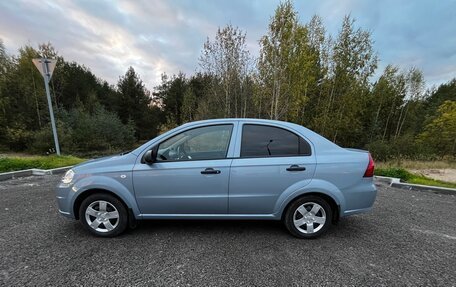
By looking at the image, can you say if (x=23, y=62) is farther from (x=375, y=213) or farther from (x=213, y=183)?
(x=375, y=213)

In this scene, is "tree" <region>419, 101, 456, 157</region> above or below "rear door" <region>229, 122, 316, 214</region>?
above

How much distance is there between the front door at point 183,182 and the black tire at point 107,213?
28 centimetres

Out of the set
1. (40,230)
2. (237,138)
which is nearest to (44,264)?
(40,230)

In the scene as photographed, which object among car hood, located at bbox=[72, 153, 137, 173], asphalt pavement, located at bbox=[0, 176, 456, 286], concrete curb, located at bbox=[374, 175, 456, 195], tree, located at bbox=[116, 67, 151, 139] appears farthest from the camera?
tree, located at bbox=[116, 67, 151, 139]

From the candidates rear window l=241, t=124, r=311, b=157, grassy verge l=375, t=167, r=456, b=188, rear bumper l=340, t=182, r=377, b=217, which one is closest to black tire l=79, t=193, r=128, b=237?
rear window l=241, t=124, r=311, b=157

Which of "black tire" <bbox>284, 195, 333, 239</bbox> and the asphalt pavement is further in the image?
"black tire" <bbox>284, 195, 333, 239</bbox>

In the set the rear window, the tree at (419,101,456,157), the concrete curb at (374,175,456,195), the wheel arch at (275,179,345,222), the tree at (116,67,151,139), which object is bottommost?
the concrete curb at (374,175,456,195)

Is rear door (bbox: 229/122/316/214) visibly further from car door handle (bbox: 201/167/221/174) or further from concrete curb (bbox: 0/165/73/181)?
concrete curb (bbox: 0/165/73/181)

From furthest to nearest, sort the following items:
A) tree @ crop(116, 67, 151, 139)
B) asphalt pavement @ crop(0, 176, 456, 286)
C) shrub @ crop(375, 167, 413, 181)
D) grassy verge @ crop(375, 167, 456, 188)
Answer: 1. tree @ crop(116, 67, 151, 139)
2. shrub @ crop(375, 167, 413, 181)
3. grassy verge @ crop(375, 167, 456, 188)
4. asphalt pavement @ crop(0, 176, 456, 286)

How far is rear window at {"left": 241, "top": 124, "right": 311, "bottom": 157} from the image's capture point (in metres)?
3.04

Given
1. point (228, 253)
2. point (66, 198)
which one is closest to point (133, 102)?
point (66, 198)

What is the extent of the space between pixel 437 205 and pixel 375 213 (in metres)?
1.76

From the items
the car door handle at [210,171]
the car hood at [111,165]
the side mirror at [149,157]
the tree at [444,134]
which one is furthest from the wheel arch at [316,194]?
the tree at [444,134]

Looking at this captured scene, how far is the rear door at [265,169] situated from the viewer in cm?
295
